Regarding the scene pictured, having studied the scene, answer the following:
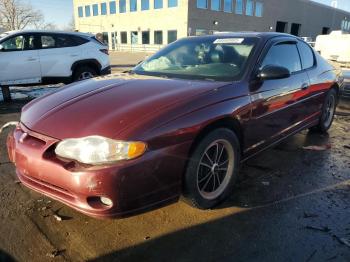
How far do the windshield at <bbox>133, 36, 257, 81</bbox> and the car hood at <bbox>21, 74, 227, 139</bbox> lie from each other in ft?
0.95

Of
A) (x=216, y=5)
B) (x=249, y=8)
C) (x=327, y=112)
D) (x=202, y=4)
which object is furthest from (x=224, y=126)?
(x=249, y=8)

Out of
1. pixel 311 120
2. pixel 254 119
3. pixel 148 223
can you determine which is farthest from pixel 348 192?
pixel 148 223

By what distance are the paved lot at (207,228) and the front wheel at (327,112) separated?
69.9 inches

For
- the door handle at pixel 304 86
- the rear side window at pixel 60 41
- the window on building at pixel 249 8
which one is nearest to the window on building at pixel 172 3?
the window on building at pixel 249 8

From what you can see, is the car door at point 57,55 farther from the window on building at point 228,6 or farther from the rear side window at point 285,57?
the window on building at point 228,6

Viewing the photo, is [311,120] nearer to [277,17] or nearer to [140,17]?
[140,17]

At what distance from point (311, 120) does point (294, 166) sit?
1025 millimetres

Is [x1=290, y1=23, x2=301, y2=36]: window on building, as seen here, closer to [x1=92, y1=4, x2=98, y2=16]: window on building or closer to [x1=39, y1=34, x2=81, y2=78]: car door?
[x1=92, y1=4, x2=98, y2=16]: window on building

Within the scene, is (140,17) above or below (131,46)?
above

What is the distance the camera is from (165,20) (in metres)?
39.6

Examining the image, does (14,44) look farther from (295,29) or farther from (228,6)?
(295,29)

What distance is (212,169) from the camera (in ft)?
10.6

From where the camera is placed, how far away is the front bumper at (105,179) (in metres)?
2.46

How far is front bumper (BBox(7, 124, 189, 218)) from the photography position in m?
2.46
